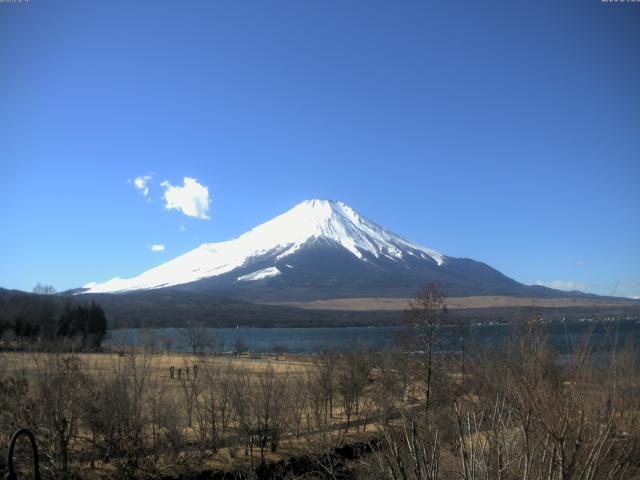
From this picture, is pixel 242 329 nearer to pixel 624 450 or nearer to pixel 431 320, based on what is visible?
pixel 431 320

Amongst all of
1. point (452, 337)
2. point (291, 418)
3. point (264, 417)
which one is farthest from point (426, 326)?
point (452, 337)

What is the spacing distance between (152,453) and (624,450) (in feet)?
50.6

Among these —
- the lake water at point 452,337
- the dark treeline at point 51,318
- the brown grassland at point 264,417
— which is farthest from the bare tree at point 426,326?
the dark treeline at point 51,318

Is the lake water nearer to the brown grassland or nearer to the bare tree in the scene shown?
the brown grassland

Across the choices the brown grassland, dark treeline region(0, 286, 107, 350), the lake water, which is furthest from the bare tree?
dark treeline region(0, 286, 107, 350)

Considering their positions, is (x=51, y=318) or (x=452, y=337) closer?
(x=452, y=337)

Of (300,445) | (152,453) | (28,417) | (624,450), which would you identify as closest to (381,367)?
(300,445)

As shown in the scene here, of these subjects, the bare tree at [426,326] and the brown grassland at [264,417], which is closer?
the brown grassland at [264,417]

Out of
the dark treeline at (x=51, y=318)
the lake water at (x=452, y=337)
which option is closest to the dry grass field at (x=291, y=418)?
the lake water at (x=452, y=337)

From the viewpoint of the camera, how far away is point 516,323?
861 cm

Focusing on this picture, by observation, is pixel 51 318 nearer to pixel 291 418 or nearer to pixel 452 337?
pixel 452 337

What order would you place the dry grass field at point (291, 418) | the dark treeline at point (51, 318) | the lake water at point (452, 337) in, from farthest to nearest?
the dark treeline at point (51, 318), the lake water at point (452, 337), the dry grass field at point (291, 418)

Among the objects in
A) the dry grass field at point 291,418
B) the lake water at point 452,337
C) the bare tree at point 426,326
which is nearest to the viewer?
the dry grass field at point 291,418

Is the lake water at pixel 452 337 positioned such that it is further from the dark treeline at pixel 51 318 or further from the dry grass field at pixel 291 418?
the dark treeline at pixel 51 318
